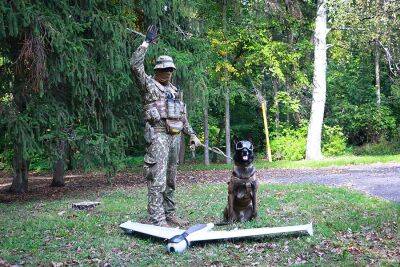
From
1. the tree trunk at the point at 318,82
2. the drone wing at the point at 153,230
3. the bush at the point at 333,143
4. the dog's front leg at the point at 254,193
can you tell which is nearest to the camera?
the drone wing at the point at 153,230

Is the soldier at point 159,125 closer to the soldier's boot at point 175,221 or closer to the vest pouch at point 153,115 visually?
the vest pouch at point 153,115

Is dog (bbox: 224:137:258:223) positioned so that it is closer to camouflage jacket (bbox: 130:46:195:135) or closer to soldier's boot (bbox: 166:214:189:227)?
soldier's boot (bbox: 166:214:189:227)

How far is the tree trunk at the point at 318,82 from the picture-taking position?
75.2ft

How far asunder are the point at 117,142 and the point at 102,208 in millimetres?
3546

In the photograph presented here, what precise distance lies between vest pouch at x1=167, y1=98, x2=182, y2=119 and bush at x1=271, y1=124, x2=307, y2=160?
19.0 meters

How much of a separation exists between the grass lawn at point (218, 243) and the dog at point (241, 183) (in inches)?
12.7

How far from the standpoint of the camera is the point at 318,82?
23.3m

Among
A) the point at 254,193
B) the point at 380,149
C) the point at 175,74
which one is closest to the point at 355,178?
the point at 175,74

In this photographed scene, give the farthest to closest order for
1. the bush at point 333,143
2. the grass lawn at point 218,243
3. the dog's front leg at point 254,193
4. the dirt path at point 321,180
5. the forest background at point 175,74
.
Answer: the bush at point 333,143 → the dirt path at point 321,180 → the forest background at point 175,74 → the dog's front leg at point 254,193 → the grass lawn at point 218,243

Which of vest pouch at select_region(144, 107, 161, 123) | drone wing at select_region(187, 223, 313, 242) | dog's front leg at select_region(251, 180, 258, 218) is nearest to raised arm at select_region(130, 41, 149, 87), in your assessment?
vest pouch at select_region(144, 107, 161, 123)

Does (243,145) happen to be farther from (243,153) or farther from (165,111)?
(165,111)

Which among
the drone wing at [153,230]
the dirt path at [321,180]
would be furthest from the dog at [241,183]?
the dirt path at [321,180]

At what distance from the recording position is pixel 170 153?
784 cm

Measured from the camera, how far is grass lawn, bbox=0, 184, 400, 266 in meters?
5.87
